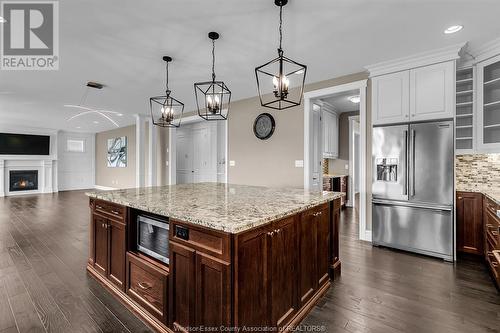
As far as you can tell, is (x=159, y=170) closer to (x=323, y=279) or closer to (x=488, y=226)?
(x=323, y=279)

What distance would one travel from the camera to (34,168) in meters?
9.04

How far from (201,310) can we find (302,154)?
3296 millimetres

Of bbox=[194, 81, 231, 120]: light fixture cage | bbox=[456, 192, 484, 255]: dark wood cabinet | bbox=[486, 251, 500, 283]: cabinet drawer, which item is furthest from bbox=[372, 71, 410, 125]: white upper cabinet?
bbox=[194, 81, 231, 120]: light fixture cage

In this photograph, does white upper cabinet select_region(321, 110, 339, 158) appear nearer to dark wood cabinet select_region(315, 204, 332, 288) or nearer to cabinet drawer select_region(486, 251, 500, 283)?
cabinet drawer select_region(486, 251, 500, 283)

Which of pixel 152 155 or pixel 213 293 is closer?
pixel 213 293

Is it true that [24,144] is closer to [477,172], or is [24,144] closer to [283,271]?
[283,271]

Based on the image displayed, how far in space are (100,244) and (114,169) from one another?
814 cm

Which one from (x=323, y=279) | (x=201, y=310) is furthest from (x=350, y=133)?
(x=201, y=310)

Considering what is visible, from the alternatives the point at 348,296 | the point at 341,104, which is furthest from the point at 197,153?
the point at 348,296

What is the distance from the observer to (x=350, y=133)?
649cm

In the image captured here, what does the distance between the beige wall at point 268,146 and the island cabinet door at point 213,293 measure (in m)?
3.16

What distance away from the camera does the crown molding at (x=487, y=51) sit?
2.79 meters

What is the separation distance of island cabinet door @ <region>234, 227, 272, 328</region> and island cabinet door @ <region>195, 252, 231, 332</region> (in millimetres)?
49

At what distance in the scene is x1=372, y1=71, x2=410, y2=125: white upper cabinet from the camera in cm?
322
